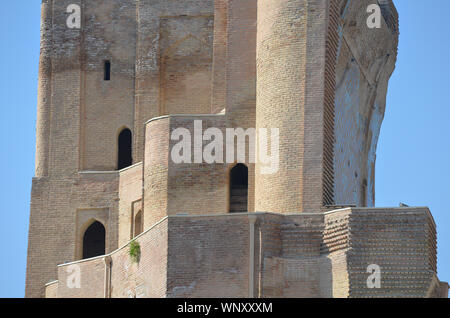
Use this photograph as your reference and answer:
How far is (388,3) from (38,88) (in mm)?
8343

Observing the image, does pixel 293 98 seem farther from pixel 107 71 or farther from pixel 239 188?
pixel 107 71

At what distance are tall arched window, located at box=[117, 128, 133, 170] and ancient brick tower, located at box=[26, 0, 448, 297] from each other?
0.05 meters

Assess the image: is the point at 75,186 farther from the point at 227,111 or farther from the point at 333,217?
the point at 333,217

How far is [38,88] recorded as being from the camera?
127ft

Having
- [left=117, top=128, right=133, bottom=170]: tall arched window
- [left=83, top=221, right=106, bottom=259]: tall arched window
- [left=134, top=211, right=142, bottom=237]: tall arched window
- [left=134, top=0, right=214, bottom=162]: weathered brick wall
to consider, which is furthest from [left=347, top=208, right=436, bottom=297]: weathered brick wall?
[left=117, top=128, right=133, bottom=170]: tall arched window

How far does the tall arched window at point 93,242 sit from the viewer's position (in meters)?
37.4

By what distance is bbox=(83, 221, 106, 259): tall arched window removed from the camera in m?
37.4

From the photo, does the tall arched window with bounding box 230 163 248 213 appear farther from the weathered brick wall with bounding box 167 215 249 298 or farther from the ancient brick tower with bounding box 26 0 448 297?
the weathered brick wall with bounding box 167 215 249 298

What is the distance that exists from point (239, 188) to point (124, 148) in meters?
6.62

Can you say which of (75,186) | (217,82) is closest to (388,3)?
(217,82)

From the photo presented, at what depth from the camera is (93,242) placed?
37.6 m

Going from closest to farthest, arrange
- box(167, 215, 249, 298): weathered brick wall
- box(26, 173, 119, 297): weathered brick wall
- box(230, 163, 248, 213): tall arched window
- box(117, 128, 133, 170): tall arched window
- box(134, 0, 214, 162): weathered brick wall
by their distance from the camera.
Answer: box(167, 215, 249, 298): weathered brick wall < box(230, 163, 248, 213): tall arched window < box(26, 173, 119, 297): weathered brick wall < box(134, 0, 214, 162): weathered brick wall < box(117, 128, 133, 170): tall arched window
